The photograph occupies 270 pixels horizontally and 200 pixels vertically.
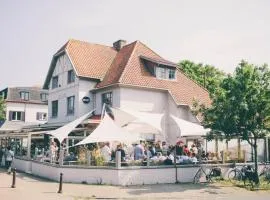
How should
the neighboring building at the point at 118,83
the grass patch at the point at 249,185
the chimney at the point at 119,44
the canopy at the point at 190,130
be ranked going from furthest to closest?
the chimney at the point at 119,44 → the neighboring building at the point at 118,83 → the canopy at the point at 190,130 → the grass patch at the point at 249,185

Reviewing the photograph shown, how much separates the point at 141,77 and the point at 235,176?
419 inches

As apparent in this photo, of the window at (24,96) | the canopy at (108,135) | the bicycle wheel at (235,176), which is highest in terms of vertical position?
the window at (24,96)

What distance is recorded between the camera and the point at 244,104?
60.5 feet

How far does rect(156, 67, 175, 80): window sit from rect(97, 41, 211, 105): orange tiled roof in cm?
39

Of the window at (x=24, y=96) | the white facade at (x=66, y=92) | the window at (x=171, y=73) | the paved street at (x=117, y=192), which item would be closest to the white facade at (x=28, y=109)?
the window at (x=24, y=96)

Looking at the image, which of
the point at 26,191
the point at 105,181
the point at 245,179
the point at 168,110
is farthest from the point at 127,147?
the point at 26,191

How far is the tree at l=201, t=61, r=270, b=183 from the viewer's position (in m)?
18.8

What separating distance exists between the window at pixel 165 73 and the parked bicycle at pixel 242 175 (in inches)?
417

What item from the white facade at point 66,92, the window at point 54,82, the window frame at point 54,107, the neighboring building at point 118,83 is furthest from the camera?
the window at point 54,82

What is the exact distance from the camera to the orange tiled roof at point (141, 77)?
27.0 meters

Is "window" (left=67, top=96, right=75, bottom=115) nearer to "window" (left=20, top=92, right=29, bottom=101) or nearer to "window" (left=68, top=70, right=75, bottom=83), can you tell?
"window" (left=68, top=70, right=75, bottom=83)

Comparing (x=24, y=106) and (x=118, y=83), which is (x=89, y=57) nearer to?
(x=118, y=83)

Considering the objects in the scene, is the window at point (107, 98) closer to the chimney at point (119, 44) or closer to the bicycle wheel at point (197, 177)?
the chimney at point (119, 44)

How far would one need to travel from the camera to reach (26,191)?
15594 mm
